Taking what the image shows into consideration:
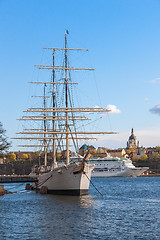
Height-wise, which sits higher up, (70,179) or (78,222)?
(70,179)

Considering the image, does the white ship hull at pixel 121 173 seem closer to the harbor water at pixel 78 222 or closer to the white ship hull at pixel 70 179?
the white ship hull at pixel 70 179

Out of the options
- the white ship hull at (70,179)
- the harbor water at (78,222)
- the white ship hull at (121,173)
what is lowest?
the harbor water at (78,222)

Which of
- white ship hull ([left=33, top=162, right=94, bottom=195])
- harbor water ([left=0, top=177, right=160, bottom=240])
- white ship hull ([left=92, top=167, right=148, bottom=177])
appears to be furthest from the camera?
white ship hull ([left=92, top=167, right=148, bottom=177])

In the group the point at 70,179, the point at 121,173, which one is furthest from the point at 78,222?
the point at 121,173

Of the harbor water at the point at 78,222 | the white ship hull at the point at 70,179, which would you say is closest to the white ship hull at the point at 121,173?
the white ship hull at the point at 70,179

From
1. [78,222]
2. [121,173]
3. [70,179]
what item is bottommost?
[78,222]

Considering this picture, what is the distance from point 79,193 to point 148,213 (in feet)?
55.4

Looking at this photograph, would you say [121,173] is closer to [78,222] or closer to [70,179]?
[70,179]

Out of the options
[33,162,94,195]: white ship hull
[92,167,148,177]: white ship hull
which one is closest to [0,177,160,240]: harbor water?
[33,162,94,195]: white ship hull

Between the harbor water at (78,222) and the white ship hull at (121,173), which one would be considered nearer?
the harbor water at (78,222)

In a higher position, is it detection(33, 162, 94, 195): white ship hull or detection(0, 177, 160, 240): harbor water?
detection(33, 162, 94, 195): white ship hull

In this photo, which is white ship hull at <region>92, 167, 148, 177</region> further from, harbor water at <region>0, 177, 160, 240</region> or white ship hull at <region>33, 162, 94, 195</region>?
harbor water at <region>0, 177, 160, 240</region>

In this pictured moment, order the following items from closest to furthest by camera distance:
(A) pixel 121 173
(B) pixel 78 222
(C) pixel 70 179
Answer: (B) pixel 78 222 < (C) pixel 70 179 < (A) pixel 121 173

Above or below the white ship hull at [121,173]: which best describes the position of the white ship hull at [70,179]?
below
